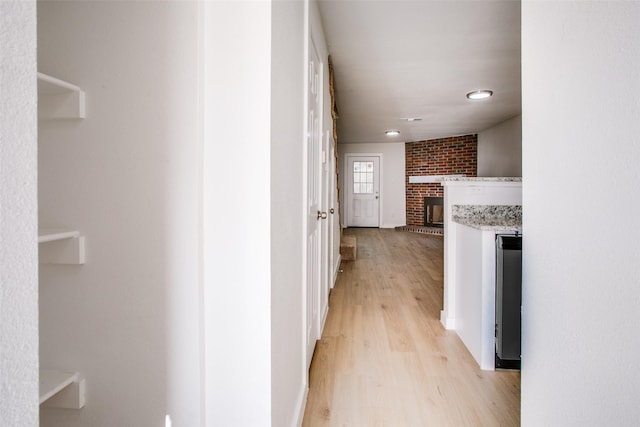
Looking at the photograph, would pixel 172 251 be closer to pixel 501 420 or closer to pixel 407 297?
pixel 501 420

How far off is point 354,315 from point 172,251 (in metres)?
2.20

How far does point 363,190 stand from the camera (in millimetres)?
9961

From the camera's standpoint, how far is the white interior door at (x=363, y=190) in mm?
9867

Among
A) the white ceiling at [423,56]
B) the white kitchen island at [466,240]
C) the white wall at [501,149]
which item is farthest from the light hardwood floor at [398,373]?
the white wall at [501,149]

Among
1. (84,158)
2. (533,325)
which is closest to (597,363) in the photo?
(533,325)

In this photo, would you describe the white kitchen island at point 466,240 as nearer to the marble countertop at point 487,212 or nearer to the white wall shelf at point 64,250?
the marble countertop at point 487,212

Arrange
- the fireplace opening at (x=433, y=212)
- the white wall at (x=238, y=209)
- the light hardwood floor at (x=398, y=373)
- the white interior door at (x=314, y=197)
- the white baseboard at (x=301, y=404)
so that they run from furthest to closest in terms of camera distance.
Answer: the fireplace opening at (x=433, y=212)
the white interior door at (x=314, y=197)
the light hardwood floor at (x=398, y=373)
the white baseboard at (x=301, y=404)
the white wall at (x=238, y=209)

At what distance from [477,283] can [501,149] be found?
5507 mm

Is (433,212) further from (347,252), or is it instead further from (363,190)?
(347,252)

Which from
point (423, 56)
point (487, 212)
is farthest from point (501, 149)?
point (487, 212)

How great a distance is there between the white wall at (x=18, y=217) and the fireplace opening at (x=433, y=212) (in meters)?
9.11

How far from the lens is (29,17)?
1.53 ft

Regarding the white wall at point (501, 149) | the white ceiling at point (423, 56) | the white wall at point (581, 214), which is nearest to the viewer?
the white wall at point (581, 214)

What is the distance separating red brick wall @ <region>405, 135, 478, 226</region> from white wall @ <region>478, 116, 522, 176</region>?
325 mm
